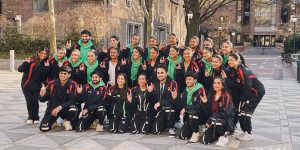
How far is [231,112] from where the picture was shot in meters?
6.76

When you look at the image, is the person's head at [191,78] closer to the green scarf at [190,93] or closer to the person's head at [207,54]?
the green scarf at [190,93]

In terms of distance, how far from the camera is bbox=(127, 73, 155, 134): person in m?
7.45

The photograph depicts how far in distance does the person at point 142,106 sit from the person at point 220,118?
120cm

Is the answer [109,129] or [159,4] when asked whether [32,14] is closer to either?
[159,4]

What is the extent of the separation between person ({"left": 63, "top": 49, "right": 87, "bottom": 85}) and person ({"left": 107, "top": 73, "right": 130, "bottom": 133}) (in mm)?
765

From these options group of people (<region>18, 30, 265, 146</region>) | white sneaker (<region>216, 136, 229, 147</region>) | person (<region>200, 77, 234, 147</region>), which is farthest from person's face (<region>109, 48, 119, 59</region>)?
white sneaker (<region>216, 136, 229, 147</region>)

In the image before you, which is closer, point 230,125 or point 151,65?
point 230,125

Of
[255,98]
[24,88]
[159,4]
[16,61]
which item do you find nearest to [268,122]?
[255,98]

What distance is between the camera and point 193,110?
270 inches

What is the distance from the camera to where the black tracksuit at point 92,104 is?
24.7 ft

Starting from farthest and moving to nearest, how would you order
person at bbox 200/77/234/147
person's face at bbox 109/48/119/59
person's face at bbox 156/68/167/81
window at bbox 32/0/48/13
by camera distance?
1. window at bbox 32/0/48/13
2. person's face at bbox 109/48/119/59
3. person's face at bbox 156/68/167/81
4. person at bbox 200/77/234/147

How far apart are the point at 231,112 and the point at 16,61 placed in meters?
17.0

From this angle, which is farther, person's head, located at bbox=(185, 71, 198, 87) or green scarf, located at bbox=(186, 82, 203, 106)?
green scarf, located at bbox=(186, 82, 203, 106)

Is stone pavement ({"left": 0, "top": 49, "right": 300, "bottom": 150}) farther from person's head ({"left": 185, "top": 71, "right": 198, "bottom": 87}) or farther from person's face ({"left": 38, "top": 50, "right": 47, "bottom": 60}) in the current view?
person's face ({"left": 38, "top": 50, "right": 47, "bottom": 60})
